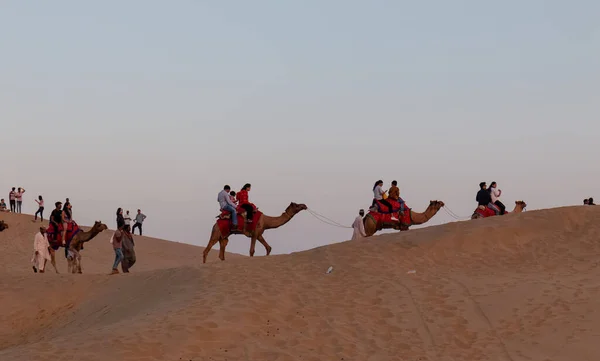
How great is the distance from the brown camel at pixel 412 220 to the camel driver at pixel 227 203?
166 inches

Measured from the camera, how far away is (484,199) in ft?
83.5

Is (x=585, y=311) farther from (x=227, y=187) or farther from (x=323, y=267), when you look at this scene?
(x=227, y=187)

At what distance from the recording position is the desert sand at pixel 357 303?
44.1 feet

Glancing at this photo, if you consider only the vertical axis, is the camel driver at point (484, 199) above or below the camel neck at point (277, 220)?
above

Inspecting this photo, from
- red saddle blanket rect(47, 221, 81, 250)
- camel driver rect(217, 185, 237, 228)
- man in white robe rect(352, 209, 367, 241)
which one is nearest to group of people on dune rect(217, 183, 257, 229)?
camel driver rect(217, 185, 237, 228)

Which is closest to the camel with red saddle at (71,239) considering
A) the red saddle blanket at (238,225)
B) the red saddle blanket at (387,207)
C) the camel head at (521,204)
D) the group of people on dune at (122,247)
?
the group of people on dune at (122,247)

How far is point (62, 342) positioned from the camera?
13.4 meters

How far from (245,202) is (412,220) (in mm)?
5835

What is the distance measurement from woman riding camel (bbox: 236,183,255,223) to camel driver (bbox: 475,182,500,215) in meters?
7.70

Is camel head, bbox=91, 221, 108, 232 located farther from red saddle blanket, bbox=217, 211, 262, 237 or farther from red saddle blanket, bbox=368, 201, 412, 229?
red saddle blanket, bbox=368, 201, 412, 229

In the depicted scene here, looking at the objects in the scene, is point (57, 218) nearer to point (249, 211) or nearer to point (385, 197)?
point (249, 211)

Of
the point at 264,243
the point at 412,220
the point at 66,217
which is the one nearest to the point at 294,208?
the point at 264,243

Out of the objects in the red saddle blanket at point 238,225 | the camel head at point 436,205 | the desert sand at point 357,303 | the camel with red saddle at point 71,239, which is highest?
the camel head at point 436,205

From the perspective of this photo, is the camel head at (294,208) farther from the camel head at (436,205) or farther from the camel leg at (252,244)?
the camel head at (436,205)
